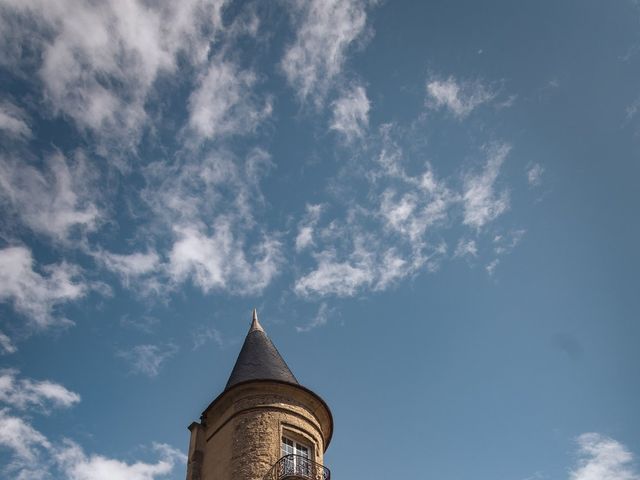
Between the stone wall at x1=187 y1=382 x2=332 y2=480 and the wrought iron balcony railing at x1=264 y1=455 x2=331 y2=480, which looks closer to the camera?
the wrought iron balcony railing at x1=264 y1=455 x2=331 y2=480

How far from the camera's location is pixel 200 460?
59.9ft

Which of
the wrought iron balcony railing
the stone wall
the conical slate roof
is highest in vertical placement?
the conical slate roof

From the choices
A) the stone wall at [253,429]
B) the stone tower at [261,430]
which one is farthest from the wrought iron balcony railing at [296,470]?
the stone wall at [253,429]

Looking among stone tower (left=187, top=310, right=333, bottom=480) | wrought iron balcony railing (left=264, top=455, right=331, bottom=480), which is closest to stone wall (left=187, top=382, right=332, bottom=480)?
stone tower (left=187, top=310, right=333, bottom=480)

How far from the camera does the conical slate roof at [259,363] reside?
61.9 ft

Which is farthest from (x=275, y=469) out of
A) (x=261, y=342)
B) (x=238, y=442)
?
(x=261, y=342)

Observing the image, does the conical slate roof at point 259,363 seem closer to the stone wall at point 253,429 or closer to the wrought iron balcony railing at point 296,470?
the stone wall at point 253,429

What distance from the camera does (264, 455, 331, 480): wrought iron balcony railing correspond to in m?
16.1

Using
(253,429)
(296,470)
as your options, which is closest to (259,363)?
(253,429)

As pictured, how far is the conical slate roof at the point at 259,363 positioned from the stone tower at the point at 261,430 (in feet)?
0.11

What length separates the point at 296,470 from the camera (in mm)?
16719

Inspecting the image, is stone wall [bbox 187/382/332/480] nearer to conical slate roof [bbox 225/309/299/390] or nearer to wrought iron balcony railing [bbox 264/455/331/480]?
wrought iron balcony railing [bbox 264/455/331/480]

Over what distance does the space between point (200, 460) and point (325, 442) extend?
4.17 m

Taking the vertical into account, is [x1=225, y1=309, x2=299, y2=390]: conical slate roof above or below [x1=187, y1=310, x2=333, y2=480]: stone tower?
above
